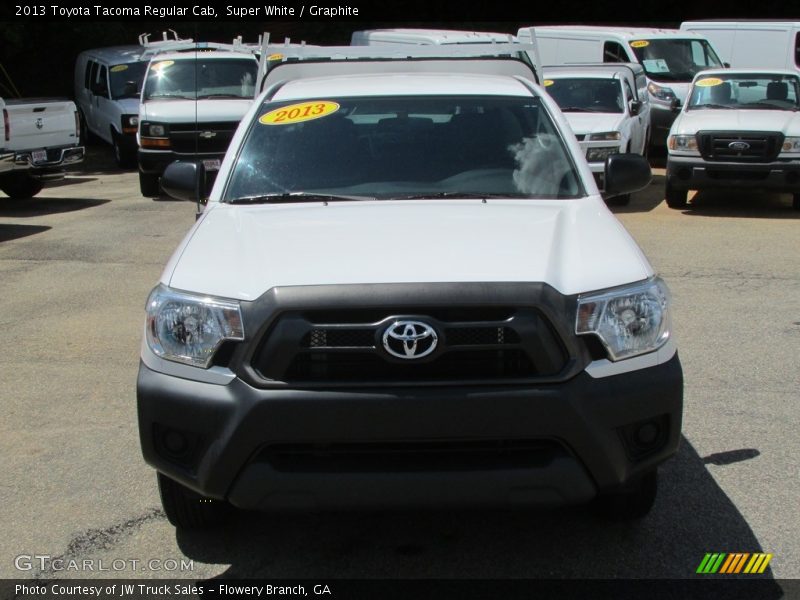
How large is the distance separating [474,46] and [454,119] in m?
2.32

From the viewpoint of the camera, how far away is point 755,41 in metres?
21.8

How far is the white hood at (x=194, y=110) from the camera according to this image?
15.4 m

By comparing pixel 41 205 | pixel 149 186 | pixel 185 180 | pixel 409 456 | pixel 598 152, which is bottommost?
pixel 41 205

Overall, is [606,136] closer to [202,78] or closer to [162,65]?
[202,78]

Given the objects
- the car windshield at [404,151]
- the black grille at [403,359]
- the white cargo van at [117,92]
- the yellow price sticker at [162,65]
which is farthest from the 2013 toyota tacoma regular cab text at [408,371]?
the white cargo van at [117,92]

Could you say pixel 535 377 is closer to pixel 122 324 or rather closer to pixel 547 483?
pixel 547 483

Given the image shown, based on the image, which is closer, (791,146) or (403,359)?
(403,359)

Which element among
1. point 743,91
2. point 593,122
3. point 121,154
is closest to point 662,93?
point 743,91

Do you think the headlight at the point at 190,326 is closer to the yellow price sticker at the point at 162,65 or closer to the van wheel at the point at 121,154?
the yellow price sticker at the point at 162,65

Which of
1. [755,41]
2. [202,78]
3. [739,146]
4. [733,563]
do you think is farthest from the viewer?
[755,41]

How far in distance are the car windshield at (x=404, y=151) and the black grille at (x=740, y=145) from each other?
8.70 meters

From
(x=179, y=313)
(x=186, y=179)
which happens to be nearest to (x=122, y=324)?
(x=186, y=179)

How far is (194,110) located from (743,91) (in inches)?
302

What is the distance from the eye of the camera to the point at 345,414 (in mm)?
3375
